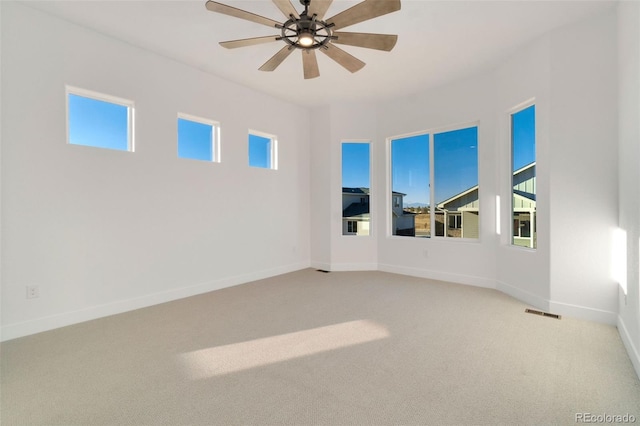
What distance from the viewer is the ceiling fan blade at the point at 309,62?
2797mm

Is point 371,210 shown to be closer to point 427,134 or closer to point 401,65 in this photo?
point 427,134

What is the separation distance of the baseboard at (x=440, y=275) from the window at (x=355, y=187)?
81 centimetres

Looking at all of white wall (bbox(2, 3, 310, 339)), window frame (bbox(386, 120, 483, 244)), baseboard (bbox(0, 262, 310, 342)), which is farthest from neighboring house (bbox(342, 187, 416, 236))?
baseboard (bbox(0, 262, 310, 342))

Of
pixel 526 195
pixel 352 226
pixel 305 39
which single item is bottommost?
pixel 352 226

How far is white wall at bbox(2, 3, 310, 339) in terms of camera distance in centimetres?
283

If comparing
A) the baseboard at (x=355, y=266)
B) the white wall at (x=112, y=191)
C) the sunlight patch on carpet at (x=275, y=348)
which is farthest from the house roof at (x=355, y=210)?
the sunlight patch on carpet at (x=275, y=348)

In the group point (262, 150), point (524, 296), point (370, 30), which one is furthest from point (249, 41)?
point (524, 296)

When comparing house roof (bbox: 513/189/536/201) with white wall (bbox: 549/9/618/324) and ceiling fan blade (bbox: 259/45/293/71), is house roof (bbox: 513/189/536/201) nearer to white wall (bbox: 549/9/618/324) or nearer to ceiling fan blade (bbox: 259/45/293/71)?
white wall (bbox: 549/9/618/324)

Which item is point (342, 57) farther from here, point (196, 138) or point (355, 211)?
point (355, 211)

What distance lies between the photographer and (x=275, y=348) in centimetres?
256

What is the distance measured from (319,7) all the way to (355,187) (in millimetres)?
3769

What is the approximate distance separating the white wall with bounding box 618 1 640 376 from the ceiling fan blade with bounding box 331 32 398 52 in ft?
5.67

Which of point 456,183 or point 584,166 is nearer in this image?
point 584,166

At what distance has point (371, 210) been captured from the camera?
5.71 m
